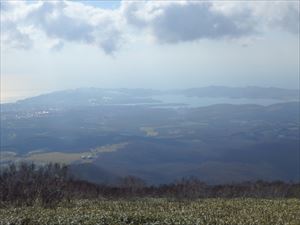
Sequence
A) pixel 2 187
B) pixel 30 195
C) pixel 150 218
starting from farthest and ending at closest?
pixel 2 187 → pixel 30 195 → pixel 150 218

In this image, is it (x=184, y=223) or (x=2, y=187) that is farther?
(x=2, y=187)

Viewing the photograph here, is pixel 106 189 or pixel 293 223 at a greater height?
pixel 293 223

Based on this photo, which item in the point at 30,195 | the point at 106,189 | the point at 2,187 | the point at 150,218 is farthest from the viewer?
the point at 106,189

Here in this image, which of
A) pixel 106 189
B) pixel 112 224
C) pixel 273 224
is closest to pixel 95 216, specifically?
pixel 112 224

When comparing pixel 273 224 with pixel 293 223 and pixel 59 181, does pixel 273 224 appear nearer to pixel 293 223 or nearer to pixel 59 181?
pixel 293 223

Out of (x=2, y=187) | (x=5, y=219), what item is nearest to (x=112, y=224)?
(x=5, y=219)

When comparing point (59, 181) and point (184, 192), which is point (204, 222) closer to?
point (59, 181)

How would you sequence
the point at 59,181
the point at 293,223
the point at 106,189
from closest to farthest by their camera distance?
the point at 293,223
the point at 59,181
the point at 106,189

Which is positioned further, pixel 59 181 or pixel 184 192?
pixel 184 192

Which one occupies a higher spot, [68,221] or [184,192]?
[68,221]
